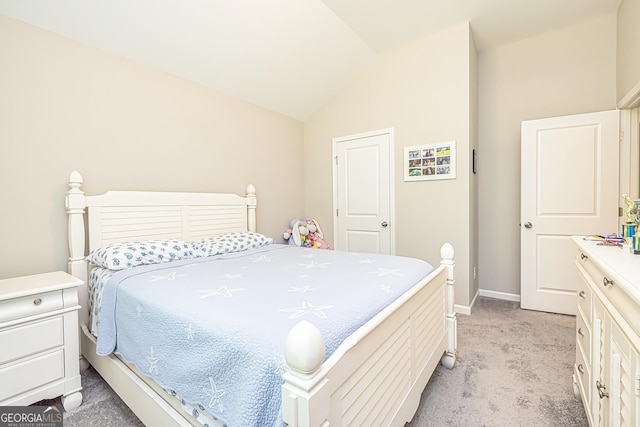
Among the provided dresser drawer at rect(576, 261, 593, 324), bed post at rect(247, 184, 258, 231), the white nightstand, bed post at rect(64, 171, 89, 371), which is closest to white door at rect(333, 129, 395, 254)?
bed post at rect(247, 184, 258, 231)

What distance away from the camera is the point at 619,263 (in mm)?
1118

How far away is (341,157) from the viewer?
384cm

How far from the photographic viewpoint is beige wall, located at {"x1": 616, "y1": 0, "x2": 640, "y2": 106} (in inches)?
90.6

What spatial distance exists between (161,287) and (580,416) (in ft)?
7.45

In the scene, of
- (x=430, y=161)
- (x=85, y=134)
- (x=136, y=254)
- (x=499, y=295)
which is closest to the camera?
(x=136, y=254)

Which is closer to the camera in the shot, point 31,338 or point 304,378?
point 304,378

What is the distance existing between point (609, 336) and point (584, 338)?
0.52m

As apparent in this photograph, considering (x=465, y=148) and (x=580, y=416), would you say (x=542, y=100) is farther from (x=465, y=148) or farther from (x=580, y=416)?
(x=580, y=416)

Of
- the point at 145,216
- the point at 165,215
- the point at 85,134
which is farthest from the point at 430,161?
the point at 85,134

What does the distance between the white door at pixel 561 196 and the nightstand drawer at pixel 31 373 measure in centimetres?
385

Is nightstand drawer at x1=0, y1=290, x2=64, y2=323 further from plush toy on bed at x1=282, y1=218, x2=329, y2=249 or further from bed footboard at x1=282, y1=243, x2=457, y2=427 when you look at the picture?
plush toy on bed at x1=282, y1=218, x2=329, y2=249

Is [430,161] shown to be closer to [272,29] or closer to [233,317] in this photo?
[272,29]

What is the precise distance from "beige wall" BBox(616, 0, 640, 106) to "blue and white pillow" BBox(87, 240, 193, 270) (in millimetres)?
3665

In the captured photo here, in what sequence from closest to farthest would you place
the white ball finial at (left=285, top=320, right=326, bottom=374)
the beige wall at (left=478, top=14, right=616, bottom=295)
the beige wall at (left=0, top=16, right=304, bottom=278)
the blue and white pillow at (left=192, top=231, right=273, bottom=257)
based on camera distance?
the white ball finial at (left=285, top=320, right=326, bottom=374) → the beige wall at (left=0, top=16, right=304, bottom=278) → the blue and white pillow at (left=192, top=231, right=273, bottom=257) → the beige wall at (left=478, top=14, right=616, bottom=295)
